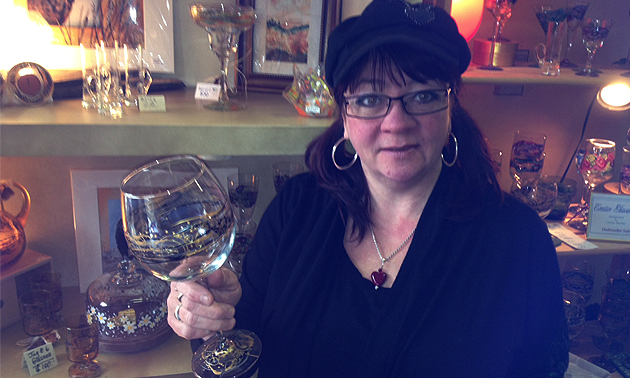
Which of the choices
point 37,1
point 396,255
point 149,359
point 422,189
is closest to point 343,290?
point 396,255

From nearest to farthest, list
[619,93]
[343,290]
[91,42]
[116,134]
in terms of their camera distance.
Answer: [116,134] → [343,290] → [91,42] → [619,93]

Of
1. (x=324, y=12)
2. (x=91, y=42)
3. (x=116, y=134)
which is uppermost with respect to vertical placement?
(x=324, y=12)

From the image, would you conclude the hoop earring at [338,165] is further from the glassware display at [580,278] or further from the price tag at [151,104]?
the glassware display at [580,278]

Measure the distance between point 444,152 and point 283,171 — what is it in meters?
0.52

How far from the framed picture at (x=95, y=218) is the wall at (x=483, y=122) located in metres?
0.05

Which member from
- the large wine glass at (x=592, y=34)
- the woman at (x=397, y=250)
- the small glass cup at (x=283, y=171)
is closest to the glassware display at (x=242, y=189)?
the small glass cup at (x=283, y=171)

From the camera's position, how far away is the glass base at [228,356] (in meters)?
0.98

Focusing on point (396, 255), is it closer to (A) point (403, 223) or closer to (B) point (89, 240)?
(A) point (403, 223)

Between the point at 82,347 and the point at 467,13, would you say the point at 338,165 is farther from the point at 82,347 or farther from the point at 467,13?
the point at 82,347

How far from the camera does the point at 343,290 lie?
1.20 meters

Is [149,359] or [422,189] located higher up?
[422,189]

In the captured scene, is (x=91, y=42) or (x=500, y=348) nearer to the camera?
(x=500, y=348)

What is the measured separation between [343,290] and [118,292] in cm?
64

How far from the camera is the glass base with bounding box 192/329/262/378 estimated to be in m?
0.98
